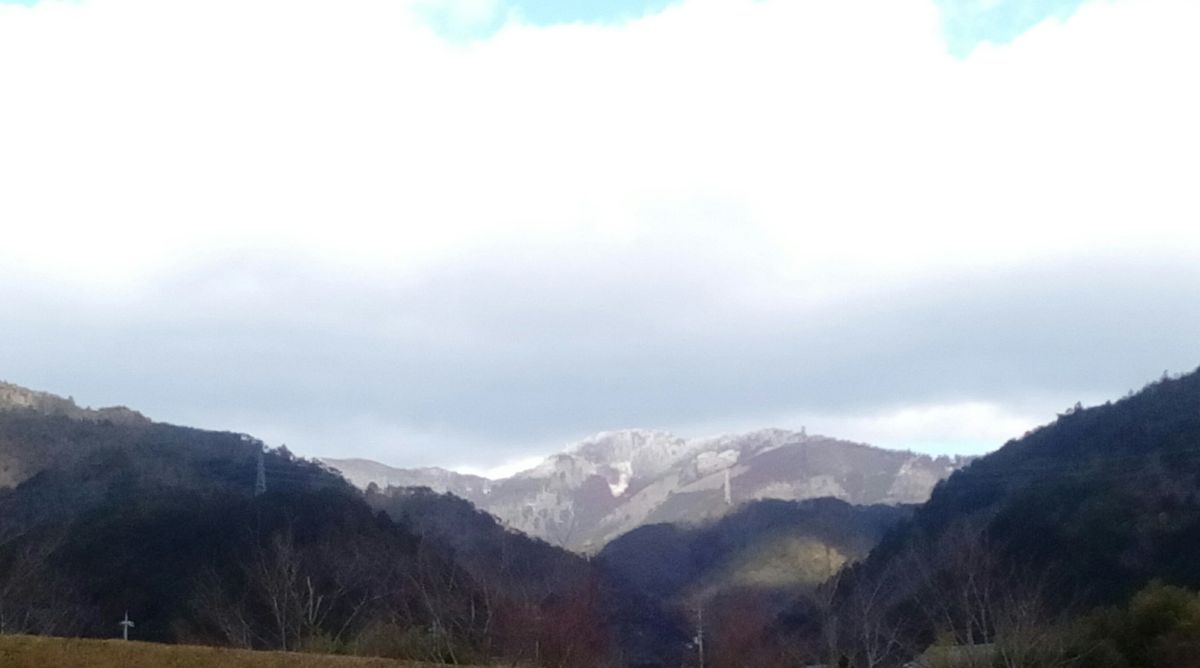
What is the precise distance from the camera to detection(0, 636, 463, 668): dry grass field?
23125mm

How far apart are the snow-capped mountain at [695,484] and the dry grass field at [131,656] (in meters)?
82.3

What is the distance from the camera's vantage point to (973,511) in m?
70.7

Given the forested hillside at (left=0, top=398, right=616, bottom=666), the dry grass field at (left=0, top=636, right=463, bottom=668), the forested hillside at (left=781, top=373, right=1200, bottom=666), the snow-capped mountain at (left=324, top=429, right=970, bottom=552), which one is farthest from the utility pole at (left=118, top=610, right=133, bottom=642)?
the snow-capped mountain at (left=324, top=429, right=970, bottom=552)

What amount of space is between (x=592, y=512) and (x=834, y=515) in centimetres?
6624

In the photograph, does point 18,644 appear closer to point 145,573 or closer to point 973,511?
point 145,573

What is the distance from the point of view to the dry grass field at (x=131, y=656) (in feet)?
75.9

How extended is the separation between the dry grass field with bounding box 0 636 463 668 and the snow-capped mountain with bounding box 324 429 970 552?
82.3 meters

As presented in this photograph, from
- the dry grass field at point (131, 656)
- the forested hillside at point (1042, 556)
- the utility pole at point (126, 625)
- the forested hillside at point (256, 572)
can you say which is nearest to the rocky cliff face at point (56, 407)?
the forested hillside at point (256, 572)

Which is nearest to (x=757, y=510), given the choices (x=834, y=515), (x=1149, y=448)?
(x=834, y=515)

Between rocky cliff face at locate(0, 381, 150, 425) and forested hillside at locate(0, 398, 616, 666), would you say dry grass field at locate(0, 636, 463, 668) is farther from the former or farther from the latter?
rocky cliff face at locate(0, 381, 150, 425)

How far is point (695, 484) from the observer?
15362cm

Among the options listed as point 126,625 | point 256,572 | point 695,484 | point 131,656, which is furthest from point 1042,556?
point 695,484

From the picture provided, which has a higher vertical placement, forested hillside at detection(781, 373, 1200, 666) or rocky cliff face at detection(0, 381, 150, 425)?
rocky cliff face at detection(0, 381, 150, 425)

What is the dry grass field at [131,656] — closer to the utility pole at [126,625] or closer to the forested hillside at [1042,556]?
the utility pole at [126,625]
